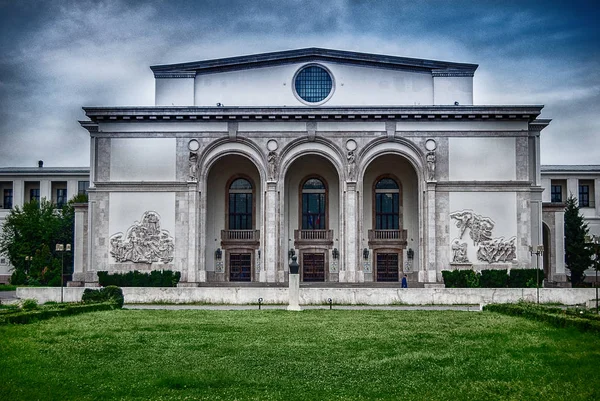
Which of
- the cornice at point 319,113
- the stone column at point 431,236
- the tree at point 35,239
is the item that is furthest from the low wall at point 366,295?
the tree at point 35,239

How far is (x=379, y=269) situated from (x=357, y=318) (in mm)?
21832

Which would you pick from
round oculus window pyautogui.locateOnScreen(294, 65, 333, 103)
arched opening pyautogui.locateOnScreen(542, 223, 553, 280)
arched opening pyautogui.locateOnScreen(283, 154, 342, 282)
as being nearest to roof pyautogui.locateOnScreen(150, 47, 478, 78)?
round oculus window pyautogui.locateOnScreen(294, 65, 333, 103)

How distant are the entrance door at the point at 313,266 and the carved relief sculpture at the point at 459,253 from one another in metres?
8.34

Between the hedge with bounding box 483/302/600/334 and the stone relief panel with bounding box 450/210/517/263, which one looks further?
the stone relief panel with bounding box 450/210/517/263

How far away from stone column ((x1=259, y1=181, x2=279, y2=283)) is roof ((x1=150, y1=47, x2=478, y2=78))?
828 centimetres

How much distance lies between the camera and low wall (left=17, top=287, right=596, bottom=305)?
98.7 feet

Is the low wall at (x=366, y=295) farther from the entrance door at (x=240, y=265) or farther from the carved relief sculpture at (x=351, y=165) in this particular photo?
the entrance door at (x=240, y=265)

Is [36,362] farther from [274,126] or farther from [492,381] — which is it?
[274,126]

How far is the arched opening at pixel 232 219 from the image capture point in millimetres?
44062

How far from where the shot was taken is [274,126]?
137 ft

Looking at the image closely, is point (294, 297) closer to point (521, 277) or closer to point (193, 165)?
point (193, 165)

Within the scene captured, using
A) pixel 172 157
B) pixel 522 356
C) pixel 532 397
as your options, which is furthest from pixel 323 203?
pixel 532 397

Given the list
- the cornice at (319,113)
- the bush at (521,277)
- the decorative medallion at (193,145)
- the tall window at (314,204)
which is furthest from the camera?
the tall window at (314,204)

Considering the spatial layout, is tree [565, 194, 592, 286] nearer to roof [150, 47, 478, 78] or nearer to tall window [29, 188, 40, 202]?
roof [150, 47, 478, 78]
